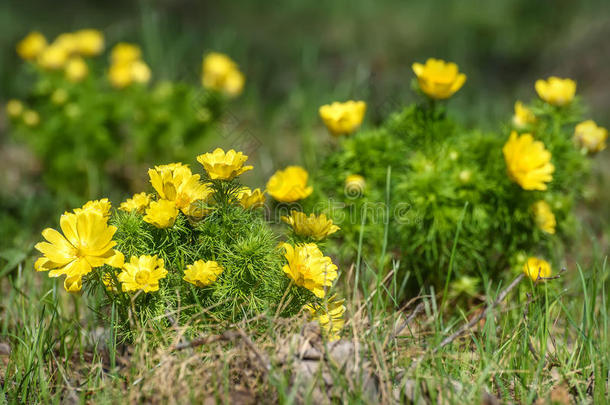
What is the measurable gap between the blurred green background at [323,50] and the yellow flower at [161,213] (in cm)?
145

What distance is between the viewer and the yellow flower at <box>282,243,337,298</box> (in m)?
1.31

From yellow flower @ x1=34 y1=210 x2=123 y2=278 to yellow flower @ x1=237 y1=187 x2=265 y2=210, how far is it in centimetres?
31

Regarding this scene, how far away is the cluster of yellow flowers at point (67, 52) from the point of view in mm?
3023

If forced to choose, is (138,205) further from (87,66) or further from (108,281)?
(87,66)

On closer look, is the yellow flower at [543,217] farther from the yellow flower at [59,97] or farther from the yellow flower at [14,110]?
the yellow flower at [14,110]

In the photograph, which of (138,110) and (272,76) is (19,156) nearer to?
(138,110)

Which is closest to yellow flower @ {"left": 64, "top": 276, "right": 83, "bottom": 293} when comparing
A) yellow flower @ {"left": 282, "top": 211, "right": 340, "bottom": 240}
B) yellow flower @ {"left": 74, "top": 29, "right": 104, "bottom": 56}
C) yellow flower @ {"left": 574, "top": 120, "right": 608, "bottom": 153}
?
yellow flower @ {"left": 282, "top": 211, "right": 340, "bottom": 240}

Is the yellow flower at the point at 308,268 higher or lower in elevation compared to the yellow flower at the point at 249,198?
lower

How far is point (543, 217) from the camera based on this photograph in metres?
1.86

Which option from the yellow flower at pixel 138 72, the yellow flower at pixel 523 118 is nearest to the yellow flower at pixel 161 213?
Result: the yellow flower at pixel 523 118

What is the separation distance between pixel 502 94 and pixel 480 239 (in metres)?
2.69

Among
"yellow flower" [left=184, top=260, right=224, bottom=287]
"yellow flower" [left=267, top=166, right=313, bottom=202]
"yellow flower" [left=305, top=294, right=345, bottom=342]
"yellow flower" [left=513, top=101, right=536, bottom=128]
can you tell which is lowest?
"yellow flower" [left=305, top=294, right=345, bottom=342]

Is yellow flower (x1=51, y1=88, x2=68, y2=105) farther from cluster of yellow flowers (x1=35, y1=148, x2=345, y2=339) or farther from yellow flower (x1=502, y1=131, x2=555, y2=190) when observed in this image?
yellow flower (x1=502, y1=131, x2=555, y2=190)

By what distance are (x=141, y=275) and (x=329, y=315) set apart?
1.46 ft
